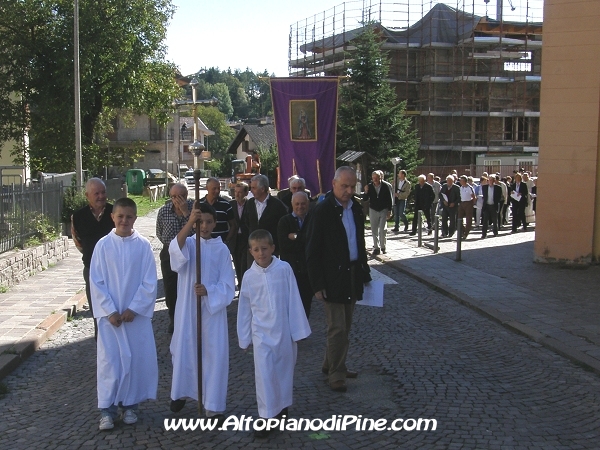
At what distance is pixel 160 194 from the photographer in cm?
4912

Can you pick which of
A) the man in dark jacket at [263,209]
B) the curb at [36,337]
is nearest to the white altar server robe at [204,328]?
the curb at [36,337]

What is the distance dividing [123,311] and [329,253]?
184 centimetres

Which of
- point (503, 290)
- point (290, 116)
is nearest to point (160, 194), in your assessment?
point (290, 116)

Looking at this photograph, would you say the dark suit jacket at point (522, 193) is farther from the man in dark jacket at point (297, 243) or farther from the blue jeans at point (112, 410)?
the blue jeans at point (112, 410)

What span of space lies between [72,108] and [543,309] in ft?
83.8

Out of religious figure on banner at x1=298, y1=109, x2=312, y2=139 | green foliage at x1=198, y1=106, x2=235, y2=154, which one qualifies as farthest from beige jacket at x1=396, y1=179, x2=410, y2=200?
green foliage at x1=198, y1=106, x2=235, y2=154

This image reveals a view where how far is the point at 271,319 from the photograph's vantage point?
18.6 ft

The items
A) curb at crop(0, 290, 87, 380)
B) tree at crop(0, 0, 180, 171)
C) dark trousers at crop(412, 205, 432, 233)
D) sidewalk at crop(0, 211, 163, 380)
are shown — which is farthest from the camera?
tree at crop(0, 0, 180, 171)

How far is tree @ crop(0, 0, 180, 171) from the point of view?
31.1 meters

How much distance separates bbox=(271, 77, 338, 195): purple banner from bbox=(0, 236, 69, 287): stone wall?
571 cm

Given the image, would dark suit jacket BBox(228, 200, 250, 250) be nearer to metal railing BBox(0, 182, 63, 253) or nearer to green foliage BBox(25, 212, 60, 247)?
metal railing BBox(0, 182, 63, 253)

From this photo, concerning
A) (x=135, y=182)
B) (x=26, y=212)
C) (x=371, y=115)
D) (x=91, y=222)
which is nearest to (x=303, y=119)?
(x=26, y=212)

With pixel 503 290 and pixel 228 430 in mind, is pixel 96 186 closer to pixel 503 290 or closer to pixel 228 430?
pixel 228 430

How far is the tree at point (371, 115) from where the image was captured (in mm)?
33156
